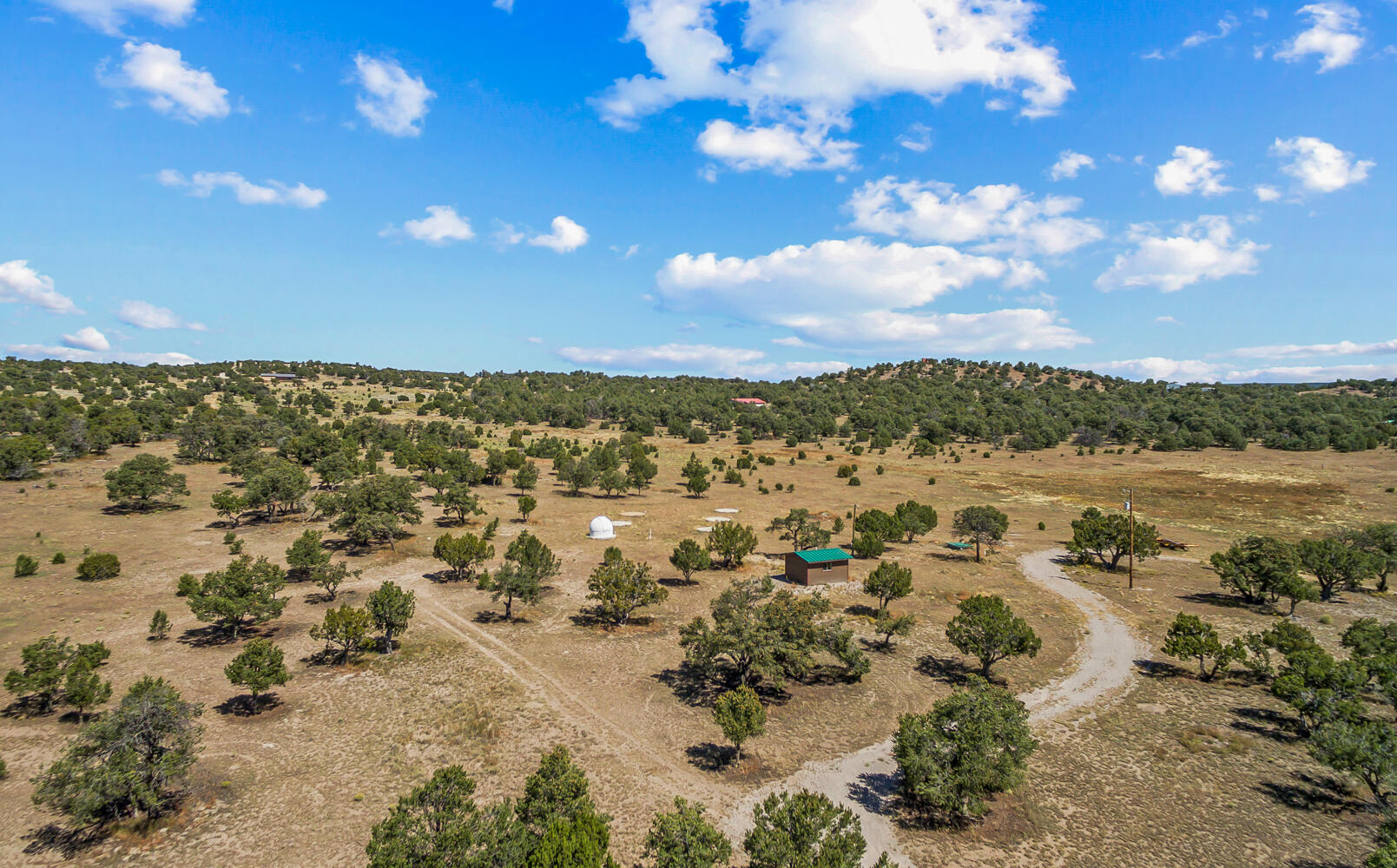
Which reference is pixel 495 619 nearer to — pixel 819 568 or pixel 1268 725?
pixel 819 568

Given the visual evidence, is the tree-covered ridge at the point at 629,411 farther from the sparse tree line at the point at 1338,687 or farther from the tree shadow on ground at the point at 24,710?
the sparse tree line at the point at 1338,687

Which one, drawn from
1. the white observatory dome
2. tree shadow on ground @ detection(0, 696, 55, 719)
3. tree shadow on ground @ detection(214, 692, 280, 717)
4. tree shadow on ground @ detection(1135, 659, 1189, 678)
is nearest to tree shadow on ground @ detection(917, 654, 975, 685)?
tree shadow on ground @ detection(1135, 659, 1189, 678)

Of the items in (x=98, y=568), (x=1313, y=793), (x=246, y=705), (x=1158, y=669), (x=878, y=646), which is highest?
(x=98, y=568)

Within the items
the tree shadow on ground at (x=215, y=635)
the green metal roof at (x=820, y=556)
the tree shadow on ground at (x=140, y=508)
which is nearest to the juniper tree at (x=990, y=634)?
the green metal roof at (x=820, y=556)

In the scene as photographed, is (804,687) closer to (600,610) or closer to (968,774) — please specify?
(968,774)

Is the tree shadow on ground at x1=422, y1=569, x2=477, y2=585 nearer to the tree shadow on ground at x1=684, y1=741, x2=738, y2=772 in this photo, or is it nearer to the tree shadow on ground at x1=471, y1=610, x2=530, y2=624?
the tree shadow on ground at x1=471, y1=610, x2=530, y2=624

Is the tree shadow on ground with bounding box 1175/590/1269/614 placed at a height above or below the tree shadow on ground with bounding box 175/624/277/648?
above

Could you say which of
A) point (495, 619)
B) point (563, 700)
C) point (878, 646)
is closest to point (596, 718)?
point (563, 700)
